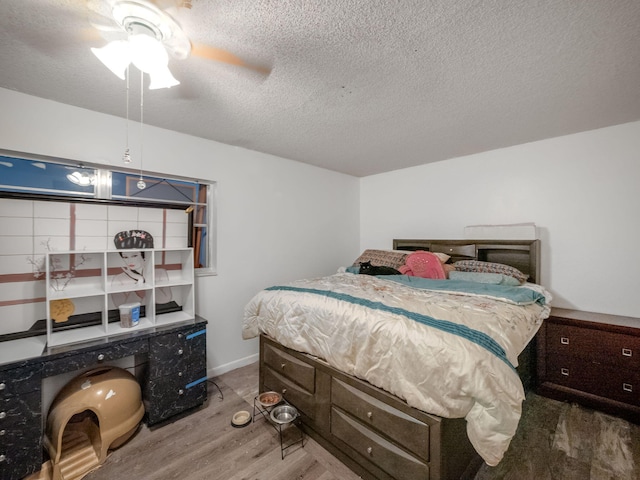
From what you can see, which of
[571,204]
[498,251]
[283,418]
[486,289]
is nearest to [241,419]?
[283,418]

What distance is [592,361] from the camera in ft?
7.22

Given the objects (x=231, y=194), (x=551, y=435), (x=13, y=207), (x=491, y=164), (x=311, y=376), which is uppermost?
(x=491, y=164)

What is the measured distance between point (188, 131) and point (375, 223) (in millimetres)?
2861

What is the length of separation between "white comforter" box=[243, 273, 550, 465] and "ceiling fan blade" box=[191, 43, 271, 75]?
1.57m

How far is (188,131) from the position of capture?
259cm

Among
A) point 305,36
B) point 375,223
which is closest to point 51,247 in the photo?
point 305,36

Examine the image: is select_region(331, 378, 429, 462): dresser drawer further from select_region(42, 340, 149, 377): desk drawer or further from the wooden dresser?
the wooden dresser

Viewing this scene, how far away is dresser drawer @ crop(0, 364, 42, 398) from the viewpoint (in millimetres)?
1510

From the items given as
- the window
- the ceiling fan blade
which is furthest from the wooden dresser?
the window

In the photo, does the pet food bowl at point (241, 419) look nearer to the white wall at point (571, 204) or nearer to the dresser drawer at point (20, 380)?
the dresser drawer at point (20, 380)

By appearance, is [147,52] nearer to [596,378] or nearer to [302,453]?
[302,453]

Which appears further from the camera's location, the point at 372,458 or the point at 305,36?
the point at 372,458

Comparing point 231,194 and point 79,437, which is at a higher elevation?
point 231,194

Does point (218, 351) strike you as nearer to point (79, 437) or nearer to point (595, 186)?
point (79, 437)
